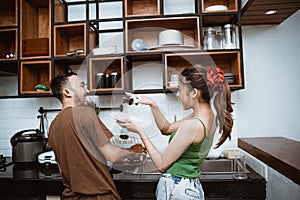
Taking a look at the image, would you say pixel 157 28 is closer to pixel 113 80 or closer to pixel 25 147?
pixel 113 80

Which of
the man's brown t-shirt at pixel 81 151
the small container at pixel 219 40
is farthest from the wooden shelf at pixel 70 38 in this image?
the small container at pixel 219 40

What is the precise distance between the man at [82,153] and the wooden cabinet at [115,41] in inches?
21.1

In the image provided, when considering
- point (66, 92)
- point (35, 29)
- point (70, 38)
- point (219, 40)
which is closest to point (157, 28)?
point (219, 40)

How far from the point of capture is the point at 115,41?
2.05 metres

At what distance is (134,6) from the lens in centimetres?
204

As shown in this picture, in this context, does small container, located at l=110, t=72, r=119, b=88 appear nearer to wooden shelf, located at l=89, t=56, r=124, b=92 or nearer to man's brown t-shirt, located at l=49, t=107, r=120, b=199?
wooden shelf, located at l=89, t=56, r=124, b=92

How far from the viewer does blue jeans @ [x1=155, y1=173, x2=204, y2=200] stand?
1176 millimetres

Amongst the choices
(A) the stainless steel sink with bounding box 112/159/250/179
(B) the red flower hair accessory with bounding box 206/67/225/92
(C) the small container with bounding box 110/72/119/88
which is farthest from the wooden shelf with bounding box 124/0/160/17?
(A) the stainless steel sink with bounding box 112/159/250/179

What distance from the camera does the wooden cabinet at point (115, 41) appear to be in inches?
70.1

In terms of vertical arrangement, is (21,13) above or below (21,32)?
above

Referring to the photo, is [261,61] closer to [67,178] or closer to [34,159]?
[67,178]

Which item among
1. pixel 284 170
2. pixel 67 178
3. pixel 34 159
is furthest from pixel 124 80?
pixel 284 170

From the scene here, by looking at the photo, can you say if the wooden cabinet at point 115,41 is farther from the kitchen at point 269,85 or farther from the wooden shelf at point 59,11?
the kitchen at point 269,85

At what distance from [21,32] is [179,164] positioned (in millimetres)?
1583
